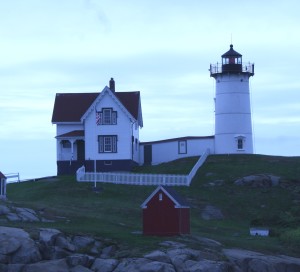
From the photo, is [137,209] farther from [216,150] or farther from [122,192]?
[216,150]

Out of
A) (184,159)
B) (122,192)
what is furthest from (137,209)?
(184,159)

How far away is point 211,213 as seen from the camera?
181 feet

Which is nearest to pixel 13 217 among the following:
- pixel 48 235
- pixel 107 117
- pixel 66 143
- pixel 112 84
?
pixel 48 235

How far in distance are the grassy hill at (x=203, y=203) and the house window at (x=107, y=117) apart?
4.39 metres

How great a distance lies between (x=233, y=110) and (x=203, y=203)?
1616 cm

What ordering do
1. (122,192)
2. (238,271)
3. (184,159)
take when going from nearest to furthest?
(238,271) < (122,192) < (184,159)

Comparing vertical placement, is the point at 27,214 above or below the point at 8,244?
above

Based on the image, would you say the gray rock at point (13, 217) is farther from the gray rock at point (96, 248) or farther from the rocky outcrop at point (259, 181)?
the rocky outcrop at point (259, 181)

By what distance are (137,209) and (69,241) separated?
1283 centimetres

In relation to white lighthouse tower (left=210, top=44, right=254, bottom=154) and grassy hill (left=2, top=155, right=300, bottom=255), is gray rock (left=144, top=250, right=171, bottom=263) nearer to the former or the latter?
grassy hill (left=2, top=155, right=300, bottom=255)

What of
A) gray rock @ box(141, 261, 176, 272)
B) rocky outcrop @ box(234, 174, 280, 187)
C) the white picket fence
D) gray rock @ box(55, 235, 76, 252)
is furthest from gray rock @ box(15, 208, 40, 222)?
rocky outcrop @ box(234, 174, 280, 187)

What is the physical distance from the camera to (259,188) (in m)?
60.8

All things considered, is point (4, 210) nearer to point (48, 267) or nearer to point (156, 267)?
point (48, 267)

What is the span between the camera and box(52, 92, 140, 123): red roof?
7125 centimetres
